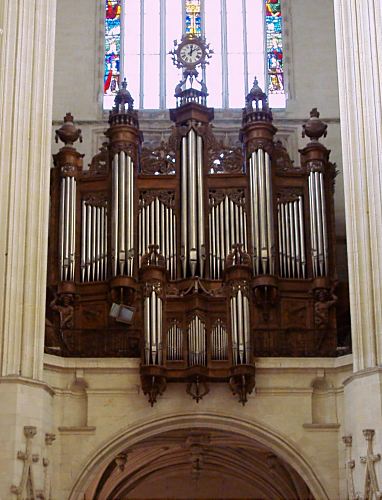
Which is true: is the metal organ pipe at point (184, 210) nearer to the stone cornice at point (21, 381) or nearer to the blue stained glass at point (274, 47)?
the stone cornice at point (21, 381)

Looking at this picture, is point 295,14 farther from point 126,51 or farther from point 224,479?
point 224,479

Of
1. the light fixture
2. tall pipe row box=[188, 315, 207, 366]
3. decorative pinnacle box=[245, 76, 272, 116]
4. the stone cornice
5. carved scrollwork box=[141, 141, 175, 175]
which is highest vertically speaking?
decorative pinnacle box=[245, 76, 272, 116]

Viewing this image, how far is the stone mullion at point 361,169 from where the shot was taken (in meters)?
20.1

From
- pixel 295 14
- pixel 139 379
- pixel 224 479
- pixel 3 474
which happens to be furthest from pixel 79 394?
pixel 295 14

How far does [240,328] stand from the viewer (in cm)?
2114

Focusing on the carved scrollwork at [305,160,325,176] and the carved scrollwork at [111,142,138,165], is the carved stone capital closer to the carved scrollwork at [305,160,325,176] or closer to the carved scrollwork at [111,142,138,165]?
the carved scrollwork at [111,142,138,165]

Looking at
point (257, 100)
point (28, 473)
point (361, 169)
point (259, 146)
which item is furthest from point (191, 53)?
point (28, 473)

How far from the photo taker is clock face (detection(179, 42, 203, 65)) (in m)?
24.3

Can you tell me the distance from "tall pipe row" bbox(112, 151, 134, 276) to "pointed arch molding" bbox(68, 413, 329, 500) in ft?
9.54

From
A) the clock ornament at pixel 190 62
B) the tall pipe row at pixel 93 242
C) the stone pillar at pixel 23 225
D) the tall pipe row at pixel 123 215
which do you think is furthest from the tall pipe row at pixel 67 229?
the clock ornament at pixel 190 62

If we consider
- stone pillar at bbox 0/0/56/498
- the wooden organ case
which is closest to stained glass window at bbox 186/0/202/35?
the wooden organ case

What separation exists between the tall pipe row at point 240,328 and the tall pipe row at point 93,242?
2.72 m

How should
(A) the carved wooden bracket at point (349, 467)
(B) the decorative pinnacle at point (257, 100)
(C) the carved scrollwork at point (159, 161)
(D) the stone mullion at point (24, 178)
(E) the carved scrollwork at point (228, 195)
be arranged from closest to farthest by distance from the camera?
(D) the stone mullion at point (24, 178), (A) the carved wooden bracket at point (349, 467), (E) the carved scrollwork at point (228, 195), (C) the carved scrollwork at point (159, 161), (B) the decorative pinnacle at point (257, 100)

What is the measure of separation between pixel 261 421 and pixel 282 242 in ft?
11.7
